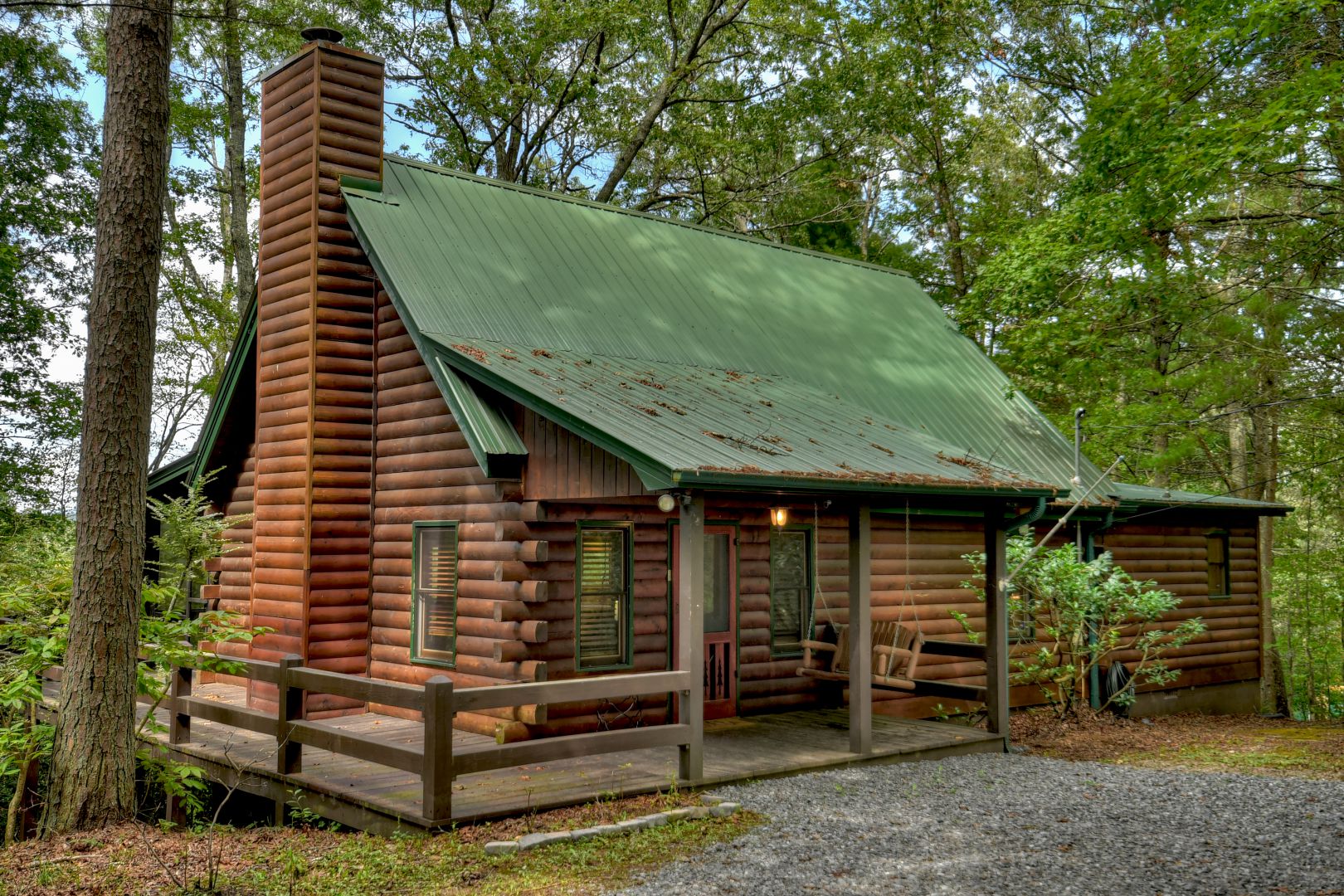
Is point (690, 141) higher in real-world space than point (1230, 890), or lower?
higher

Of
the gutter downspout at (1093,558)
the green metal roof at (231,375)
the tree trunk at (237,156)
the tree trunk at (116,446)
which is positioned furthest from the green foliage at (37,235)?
the gutter downspout at (1093,558)

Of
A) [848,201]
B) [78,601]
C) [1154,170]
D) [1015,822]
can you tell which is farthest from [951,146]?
[78,601]

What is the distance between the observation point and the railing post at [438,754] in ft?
24.0

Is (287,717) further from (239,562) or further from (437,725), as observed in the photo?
(239,562)

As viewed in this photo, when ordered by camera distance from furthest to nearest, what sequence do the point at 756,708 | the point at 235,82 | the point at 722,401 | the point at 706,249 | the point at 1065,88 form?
the point at 235,82 < the point at 1065,88 < the point at 706,249 < the point at 756,708 < the point at 722,401

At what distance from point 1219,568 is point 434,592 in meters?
13.6

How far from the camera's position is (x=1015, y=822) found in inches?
316

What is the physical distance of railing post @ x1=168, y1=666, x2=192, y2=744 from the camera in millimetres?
10109

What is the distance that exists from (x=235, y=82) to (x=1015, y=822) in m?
22.4

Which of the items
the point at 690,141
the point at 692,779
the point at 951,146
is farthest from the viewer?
the point at 951,146

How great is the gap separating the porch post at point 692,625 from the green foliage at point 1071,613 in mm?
5242

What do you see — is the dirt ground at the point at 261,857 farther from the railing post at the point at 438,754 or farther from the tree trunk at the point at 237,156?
the tree trunk at the point at 237,156

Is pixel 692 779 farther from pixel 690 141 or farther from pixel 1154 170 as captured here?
pixel 690 141

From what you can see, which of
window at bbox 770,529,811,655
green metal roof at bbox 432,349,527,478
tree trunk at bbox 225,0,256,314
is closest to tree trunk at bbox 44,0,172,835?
green metal roof at bbox 432,349,527,478
